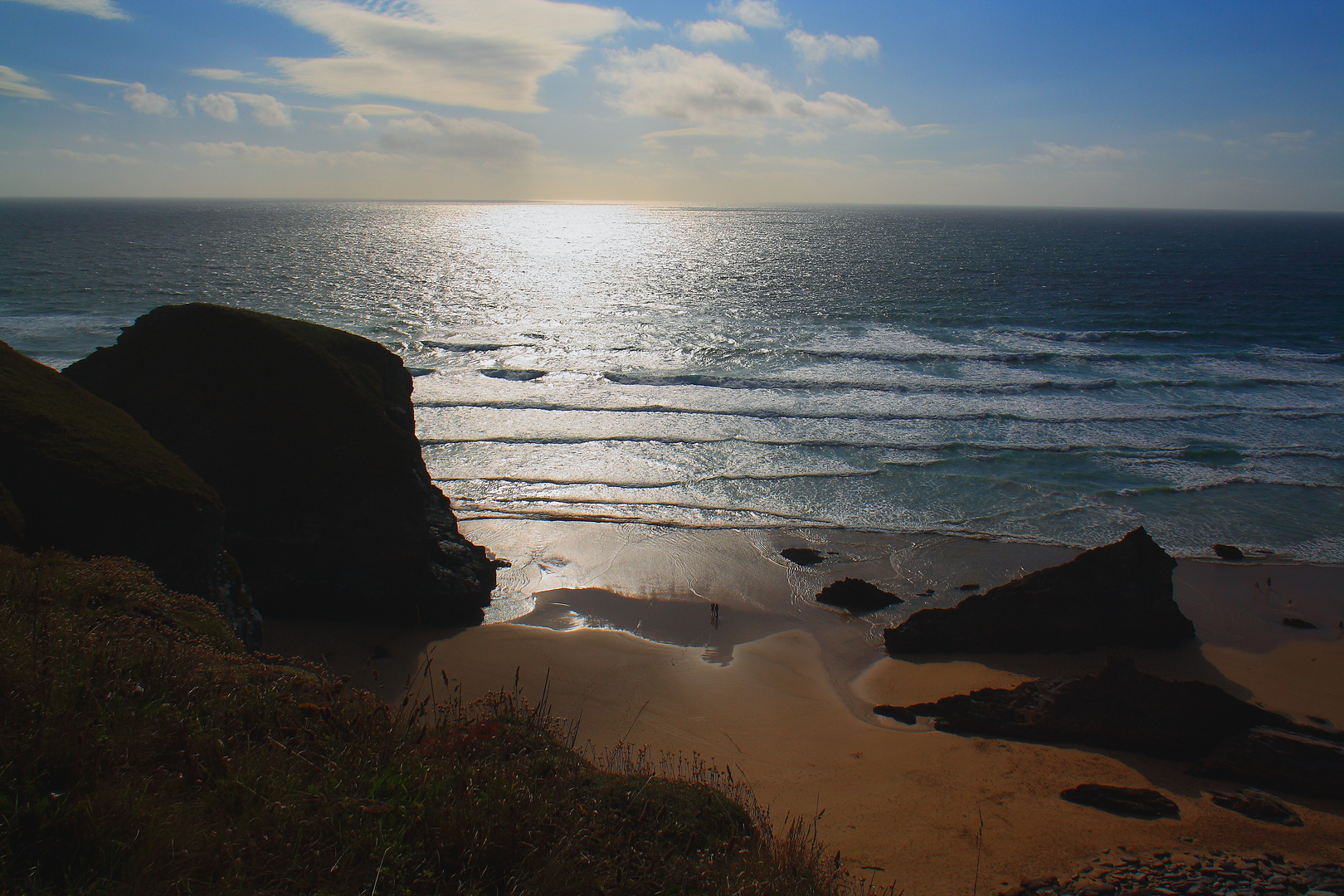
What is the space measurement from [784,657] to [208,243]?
9116 cm

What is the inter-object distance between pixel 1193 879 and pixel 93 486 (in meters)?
10.5

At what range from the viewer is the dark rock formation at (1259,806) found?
22.9 ft

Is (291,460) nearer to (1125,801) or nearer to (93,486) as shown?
(93,486)

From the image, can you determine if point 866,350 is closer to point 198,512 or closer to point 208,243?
point 198,512

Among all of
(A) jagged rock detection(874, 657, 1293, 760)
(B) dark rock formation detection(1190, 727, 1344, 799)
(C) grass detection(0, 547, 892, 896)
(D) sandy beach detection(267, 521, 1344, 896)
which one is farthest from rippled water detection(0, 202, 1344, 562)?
(C) grass detection(0, 547, 892, 896)

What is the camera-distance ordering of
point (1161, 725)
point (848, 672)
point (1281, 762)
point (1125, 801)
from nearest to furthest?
1. point (1125, 801)
2. point (1281, 762)
3. point (1161, 725)
4. point (848, 672)

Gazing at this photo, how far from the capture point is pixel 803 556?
14.2 metres

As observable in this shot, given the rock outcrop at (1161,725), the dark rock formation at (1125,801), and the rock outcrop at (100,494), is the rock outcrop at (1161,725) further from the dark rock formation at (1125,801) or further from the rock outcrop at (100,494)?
the rock outcrop at (100,494)

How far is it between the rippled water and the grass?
37.0 feet

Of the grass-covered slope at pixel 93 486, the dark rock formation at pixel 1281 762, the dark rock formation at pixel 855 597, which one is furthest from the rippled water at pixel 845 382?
the grass-covered slope at pixel 93 486

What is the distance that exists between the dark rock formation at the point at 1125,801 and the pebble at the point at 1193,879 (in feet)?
3.16

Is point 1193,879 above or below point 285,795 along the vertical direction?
below

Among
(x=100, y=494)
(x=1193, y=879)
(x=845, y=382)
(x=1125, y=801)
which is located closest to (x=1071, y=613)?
(x=1125, y=801)

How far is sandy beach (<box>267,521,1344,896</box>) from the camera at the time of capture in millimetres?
6680
